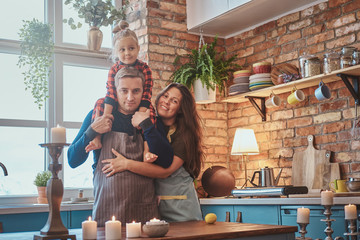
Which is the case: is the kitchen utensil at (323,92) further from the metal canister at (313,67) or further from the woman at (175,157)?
the woman at (175,157)

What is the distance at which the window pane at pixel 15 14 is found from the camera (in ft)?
13.3

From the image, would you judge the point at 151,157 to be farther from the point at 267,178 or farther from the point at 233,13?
the point at 233,13

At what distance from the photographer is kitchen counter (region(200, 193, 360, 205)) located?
9.41 feet

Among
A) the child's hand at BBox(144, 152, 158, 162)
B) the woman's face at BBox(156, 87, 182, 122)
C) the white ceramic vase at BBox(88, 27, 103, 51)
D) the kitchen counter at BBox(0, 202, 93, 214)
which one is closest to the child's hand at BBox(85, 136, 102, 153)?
the child's hand at BBox(144, 152, 158, 162)

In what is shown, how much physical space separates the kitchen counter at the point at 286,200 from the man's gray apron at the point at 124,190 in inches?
47.7

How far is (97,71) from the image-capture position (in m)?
4.39

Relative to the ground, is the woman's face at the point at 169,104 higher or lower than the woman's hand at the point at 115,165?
higher

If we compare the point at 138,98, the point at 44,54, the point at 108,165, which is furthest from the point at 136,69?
the point at 44,54

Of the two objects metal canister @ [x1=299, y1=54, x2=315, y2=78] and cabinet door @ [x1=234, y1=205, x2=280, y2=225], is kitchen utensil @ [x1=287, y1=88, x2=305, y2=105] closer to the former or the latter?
metal canister @ [x1=299, y1=54, x2=315, y2=78]

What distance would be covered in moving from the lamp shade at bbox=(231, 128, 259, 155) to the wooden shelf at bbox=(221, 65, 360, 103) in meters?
0.31

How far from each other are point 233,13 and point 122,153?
221 cm

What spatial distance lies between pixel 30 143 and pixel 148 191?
2029 millimetres

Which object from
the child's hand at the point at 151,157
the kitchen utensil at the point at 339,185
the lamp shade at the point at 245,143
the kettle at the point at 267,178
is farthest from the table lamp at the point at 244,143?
the child's hand at the point at 151,157

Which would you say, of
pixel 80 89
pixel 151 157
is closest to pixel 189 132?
pixel 151 157
